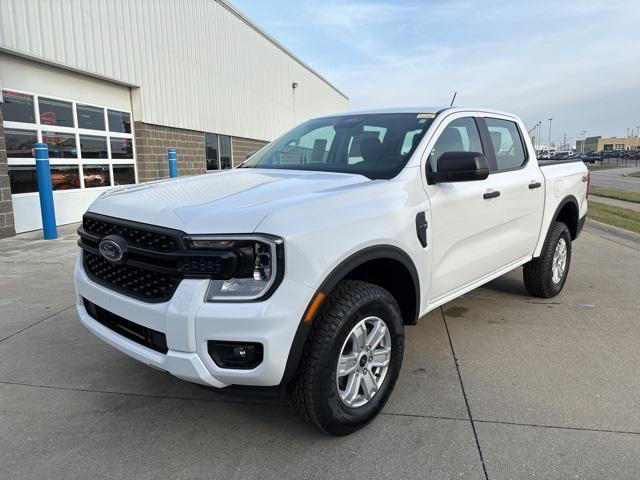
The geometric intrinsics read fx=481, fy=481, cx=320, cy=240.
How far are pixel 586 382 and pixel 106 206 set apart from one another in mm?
3214

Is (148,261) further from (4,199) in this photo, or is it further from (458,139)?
(4,199)

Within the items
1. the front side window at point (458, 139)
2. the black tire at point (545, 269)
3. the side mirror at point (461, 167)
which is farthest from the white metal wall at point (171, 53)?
the black tire at point (545, 269)

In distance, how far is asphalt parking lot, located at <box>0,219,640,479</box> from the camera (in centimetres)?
236

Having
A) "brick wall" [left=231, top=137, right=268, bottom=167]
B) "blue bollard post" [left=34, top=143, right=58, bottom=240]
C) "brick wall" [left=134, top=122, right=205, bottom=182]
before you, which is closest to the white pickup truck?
"blue bollard post" [left=34, top=143, right=58, bottom=240]

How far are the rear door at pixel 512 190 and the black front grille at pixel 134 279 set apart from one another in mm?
2523

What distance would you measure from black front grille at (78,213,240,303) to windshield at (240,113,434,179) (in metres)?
1.28

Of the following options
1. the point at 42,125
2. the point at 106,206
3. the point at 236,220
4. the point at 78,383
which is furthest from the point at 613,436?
the point at 42,125

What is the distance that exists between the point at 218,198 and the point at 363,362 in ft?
3.83

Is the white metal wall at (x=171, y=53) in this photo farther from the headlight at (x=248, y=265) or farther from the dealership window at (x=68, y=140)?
the headlight at (x=248, y=265)

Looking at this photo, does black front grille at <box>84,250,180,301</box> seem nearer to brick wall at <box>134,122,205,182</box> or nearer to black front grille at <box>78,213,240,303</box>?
black front grille at <box>78,213,240,303</box>

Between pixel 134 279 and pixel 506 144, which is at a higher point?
pixel 506 144

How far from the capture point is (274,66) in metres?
22.2

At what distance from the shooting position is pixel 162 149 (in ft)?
42.9

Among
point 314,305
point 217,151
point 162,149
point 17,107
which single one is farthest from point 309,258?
point 217,151
